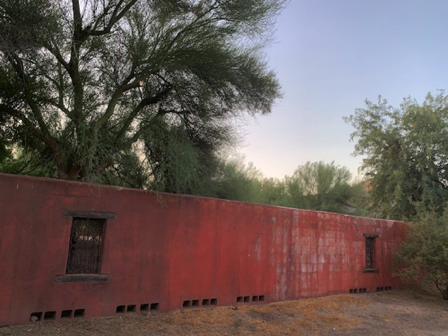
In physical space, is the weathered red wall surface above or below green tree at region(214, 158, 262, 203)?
below

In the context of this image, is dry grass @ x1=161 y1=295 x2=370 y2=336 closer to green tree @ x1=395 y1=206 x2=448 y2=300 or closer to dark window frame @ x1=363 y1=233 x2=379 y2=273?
dark window frame @ x1=363 y1=233 x2=379 y2=273

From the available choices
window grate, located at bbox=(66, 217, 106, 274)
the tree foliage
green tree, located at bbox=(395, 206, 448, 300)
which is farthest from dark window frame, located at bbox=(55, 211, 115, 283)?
the tree foliage

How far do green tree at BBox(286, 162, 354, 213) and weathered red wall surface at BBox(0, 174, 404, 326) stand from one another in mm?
15424

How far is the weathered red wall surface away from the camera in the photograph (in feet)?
20.6

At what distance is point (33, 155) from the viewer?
10805mm

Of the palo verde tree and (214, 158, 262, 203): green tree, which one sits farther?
(214, 158, 262, 203): green tree

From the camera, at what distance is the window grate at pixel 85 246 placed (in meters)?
6.92

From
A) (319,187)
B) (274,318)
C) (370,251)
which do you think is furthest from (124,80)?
(319,187)

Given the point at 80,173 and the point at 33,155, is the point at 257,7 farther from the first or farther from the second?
the point at 33,155

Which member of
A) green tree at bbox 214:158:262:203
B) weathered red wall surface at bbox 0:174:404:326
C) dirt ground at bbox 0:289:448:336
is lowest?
dirt ground at bbox 0:289:448:336

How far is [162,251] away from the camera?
26.3ft

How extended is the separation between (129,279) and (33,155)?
18.1ft

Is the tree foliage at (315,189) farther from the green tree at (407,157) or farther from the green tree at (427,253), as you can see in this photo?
the green tree at (427,253)

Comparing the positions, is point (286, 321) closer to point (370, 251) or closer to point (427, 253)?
point (370, 251)
